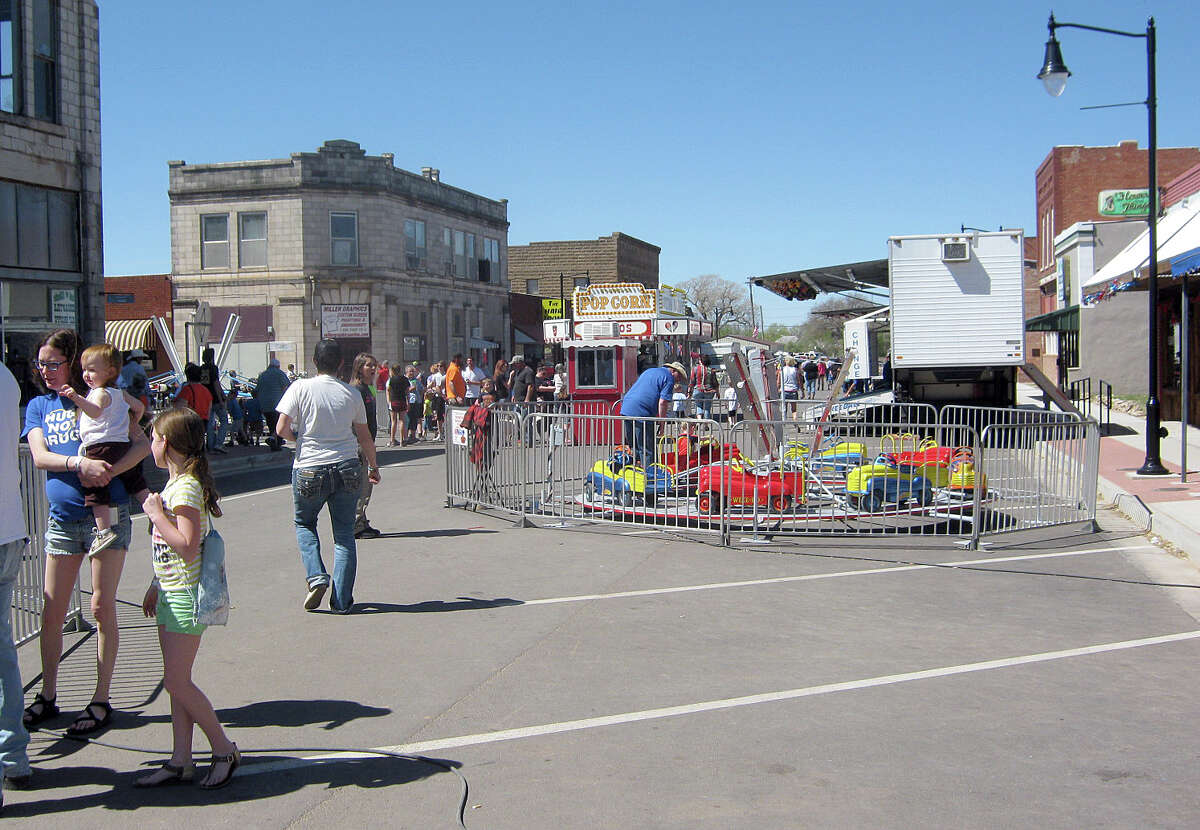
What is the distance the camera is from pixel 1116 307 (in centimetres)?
2956

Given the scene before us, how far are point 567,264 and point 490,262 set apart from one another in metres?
17.0

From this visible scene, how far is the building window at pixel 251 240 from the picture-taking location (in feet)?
127

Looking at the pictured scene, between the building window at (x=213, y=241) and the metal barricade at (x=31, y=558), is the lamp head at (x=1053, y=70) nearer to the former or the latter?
the metal barricade at (x=31, y=558)

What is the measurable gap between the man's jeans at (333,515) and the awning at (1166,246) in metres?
12.7

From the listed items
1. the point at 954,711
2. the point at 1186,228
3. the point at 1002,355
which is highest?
the point at 1186,228

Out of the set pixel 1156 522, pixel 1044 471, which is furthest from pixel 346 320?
pixel 1156 522

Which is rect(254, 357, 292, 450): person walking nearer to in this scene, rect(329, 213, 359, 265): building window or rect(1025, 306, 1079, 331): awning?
rect(329, 213, 359, 265): building window

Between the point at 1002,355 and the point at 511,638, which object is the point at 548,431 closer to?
the point at 511,638

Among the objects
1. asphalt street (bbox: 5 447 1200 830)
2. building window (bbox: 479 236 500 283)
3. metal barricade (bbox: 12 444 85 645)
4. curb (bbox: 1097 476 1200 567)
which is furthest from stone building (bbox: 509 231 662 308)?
metal barricade (bbox: 12 444 85 645)

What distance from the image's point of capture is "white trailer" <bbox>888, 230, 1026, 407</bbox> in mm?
21281

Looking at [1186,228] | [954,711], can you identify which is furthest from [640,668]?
[1186,228]

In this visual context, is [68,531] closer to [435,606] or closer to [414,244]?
[435,606]

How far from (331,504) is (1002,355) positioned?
671 inches

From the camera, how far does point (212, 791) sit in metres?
4.48
